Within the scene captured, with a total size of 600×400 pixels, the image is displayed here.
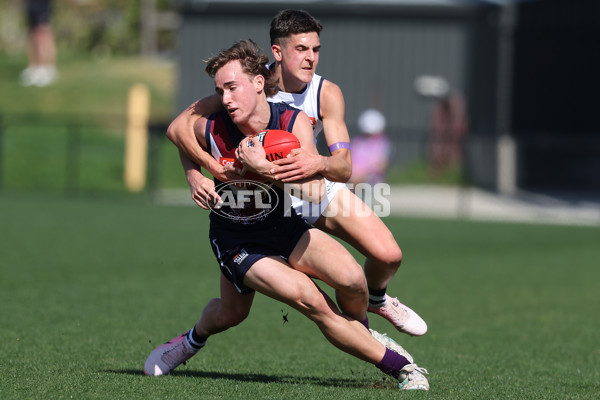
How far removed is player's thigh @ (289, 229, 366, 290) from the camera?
18.1ft

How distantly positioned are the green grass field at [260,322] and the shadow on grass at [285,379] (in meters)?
0.01

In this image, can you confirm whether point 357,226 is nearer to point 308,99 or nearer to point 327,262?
point 327,262

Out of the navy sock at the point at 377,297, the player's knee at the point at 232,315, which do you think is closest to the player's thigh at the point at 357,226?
the navy sock at the point at 377,297

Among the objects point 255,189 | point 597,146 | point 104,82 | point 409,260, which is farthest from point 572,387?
point 104,82

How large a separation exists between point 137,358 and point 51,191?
17.2 m

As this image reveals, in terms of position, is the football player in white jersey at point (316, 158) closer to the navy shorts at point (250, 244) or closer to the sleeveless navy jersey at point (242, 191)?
the sleeveless navy jersey at point (242, 191)

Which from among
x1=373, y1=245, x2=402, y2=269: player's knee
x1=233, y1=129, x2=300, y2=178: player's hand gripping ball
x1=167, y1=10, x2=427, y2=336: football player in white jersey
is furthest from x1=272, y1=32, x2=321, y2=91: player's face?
x1=373, y1=245, x2=402, y2=269: player's knee

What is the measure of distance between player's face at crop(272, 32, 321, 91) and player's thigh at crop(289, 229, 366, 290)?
1075mm

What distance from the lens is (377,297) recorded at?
21.5ft

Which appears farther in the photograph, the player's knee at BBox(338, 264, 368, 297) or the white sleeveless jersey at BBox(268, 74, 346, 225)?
the white sleeveless jersey at BBox(268, 74, 346, 225)

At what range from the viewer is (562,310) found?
974 cm

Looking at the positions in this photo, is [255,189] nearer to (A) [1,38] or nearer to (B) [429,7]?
(B) [429,7]

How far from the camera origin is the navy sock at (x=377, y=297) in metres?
6.54

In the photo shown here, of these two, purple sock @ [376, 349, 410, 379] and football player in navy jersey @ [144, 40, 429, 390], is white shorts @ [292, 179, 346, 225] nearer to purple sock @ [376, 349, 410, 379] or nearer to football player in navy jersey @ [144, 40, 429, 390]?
football player in navy jersey @ [144, 40, 429, 390]
